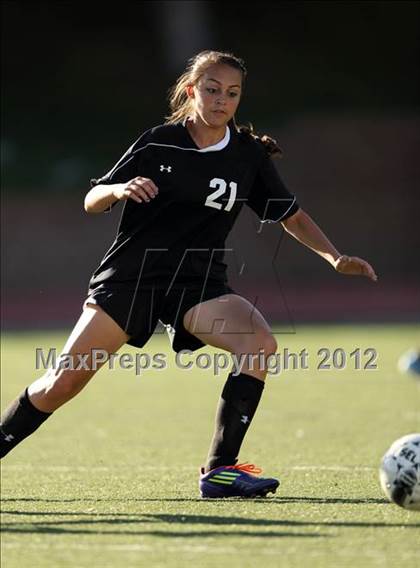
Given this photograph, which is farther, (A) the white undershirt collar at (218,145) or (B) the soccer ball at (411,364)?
(B) the soccer ball at (411,364)

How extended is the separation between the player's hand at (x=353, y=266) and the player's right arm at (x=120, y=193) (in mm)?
1031

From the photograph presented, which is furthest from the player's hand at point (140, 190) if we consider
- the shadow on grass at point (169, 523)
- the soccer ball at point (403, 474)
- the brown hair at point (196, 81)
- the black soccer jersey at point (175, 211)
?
the soccer ball at point (403, 474)

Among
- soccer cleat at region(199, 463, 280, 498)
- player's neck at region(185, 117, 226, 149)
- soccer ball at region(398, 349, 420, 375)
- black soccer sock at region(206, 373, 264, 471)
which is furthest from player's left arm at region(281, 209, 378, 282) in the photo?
soccer ball at region(398, 349, 420, 375)

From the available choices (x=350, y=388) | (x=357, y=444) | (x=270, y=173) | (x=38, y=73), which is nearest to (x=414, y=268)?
(x=38, y=73)

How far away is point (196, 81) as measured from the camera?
5371 millimetres

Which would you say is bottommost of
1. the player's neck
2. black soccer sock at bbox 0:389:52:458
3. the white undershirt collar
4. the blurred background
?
the blurred background

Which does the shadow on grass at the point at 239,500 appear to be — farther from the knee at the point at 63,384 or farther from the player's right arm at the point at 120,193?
the player's right arm at the point at 120,193

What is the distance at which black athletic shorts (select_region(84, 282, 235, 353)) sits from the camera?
17.0 feet

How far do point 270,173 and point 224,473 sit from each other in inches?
57.1

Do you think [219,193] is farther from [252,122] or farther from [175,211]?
[252,122]

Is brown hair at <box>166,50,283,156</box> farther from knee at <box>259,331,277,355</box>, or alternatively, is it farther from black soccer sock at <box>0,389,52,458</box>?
black soccer sock at <box>0,389,52,458</box>

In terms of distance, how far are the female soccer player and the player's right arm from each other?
13 mm

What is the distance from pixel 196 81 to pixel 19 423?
178 centimetres

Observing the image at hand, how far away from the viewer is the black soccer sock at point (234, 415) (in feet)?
17.4
